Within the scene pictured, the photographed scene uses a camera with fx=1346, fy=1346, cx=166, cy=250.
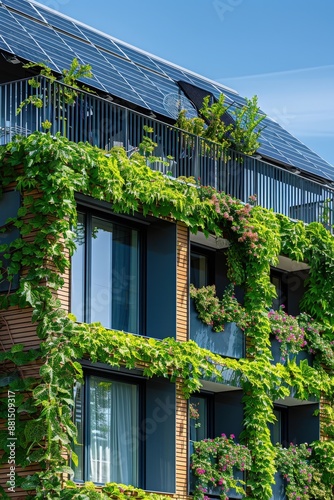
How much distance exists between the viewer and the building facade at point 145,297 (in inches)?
919

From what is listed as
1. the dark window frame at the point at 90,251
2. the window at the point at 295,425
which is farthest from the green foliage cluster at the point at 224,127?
the window at the point at 295,425

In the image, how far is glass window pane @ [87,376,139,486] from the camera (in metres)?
24.6

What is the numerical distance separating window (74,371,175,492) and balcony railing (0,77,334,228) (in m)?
4.48

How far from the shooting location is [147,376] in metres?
25.4

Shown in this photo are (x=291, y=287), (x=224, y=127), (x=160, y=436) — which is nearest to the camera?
(x=160, y=436)

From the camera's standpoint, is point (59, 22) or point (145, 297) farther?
point (59, 22)

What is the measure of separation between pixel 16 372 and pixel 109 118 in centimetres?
560

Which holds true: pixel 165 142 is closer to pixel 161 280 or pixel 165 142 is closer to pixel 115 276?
pixel 161 280

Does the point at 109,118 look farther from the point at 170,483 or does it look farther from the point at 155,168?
the point at 170,483

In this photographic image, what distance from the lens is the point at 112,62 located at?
31703 mm

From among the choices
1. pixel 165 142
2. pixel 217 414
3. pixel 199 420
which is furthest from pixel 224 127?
pixel 199 420

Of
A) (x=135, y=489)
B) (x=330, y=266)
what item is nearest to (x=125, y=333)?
(x=135, y=489)

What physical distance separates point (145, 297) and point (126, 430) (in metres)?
2.77

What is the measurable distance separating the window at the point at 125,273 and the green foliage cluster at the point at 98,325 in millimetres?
567
